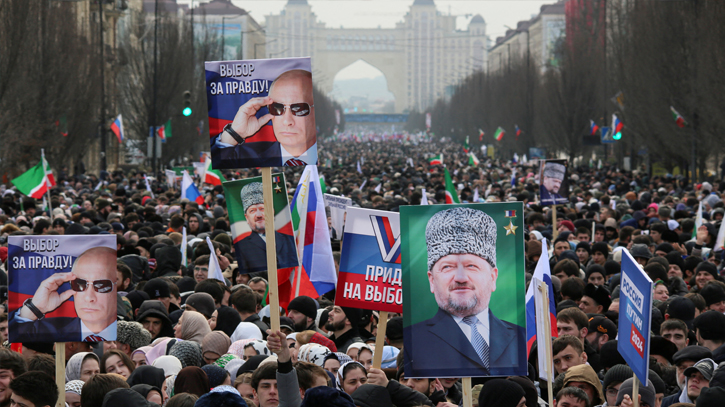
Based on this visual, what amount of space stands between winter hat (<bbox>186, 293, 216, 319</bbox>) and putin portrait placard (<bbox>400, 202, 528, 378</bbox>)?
11.5 feet

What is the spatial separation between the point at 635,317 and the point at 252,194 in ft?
18.7

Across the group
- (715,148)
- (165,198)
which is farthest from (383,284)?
(715,148)

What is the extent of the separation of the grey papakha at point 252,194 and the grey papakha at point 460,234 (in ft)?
17.2

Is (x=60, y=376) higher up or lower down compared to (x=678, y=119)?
lower down

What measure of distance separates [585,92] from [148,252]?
38.3 meters

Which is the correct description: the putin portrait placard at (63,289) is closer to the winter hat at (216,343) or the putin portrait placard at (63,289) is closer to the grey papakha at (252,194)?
the winter hat at (216,343)

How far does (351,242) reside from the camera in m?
6.49

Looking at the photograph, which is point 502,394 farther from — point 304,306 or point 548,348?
point 304,306

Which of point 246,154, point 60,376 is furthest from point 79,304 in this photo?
point 246,154

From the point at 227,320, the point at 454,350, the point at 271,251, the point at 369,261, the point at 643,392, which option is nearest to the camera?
the point at 454,350

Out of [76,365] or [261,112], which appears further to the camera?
[76,365]

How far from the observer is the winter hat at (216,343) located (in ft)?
22.5

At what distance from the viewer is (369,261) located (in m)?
6.43

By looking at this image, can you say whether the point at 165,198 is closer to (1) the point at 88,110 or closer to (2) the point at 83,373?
(2) the point at 83,373
